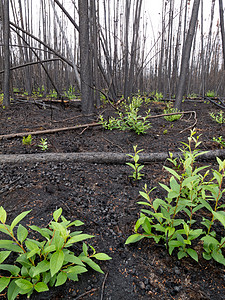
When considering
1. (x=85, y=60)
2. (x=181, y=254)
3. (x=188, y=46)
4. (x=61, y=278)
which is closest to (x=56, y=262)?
(x=61, y=278)

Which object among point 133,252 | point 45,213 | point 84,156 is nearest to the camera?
point 133,252

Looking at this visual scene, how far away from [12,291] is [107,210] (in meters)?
0.84

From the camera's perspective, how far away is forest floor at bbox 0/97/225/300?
3.16 feet

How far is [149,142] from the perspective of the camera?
3.16 meters

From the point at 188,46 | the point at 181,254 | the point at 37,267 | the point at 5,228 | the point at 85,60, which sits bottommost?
the point at 181,254

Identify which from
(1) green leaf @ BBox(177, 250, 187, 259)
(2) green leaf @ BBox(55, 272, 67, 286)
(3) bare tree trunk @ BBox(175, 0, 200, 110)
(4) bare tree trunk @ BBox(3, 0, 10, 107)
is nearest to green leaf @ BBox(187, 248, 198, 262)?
(1) green leaf @ BBox(177, 250, 187, 259)

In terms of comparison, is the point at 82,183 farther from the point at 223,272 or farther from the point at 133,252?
the point at 223,272

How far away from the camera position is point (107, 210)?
1.54 m

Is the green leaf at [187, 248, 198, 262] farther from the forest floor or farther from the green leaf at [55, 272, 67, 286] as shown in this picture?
the green leaf at [55, 272, 67, 286]

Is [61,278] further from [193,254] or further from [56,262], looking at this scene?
[193,254]

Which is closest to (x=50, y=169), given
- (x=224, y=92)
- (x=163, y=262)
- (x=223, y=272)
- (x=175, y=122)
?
(x=163, y=262)

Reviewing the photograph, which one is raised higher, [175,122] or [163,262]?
[175,122]

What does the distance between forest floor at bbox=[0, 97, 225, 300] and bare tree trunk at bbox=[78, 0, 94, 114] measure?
143 centimetres

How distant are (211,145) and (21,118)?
371 cm
